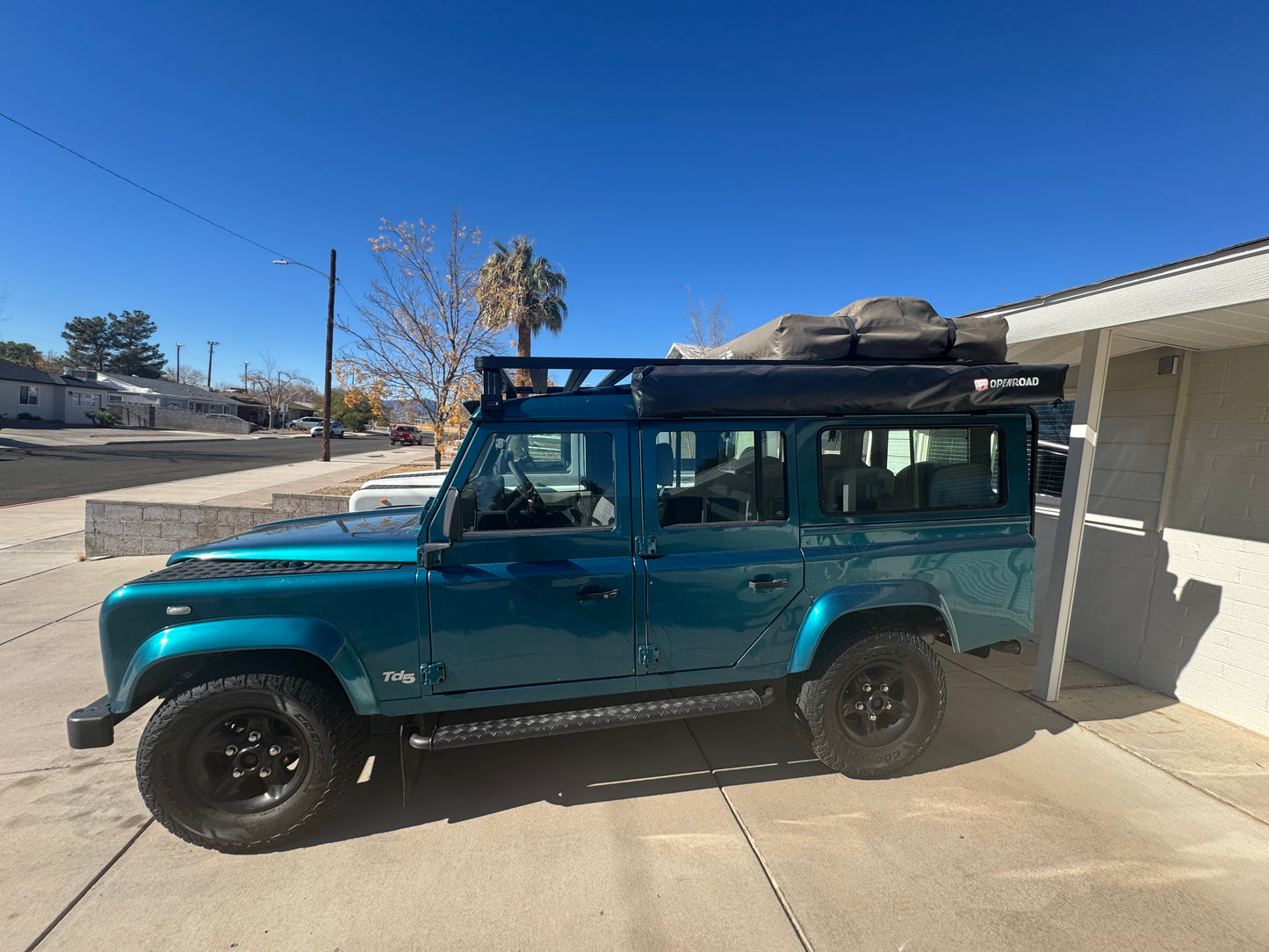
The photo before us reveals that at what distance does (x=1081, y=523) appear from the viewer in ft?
13.3

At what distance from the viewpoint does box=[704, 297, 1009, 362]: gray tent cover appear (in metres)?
3.16

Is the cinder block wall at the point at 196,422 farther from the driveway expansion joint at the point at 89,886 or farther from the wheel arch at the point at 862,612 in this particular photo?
the wheel arch at the point at 862,612

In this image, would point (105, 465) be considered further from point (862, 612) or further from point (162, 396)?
point (162, 396)

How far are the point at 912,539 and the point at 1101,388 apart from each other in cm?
203

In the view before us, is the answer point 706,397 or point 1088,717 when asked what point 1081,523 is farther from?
point 706,397

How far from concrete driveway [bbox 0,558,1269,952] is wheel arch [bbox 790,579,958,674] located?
0.76 m

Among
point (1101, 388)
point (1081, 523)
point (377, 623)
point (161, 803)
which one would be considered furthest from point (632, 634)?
point (1101, 388)

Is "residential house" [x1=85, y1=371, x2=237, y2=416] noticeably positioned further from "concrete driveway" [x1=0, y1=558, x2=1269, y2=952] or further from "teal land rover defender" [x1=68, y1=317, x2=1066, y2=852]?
"teal land rover defender" [x1=68, y1=317, x2=1066, y2=852]

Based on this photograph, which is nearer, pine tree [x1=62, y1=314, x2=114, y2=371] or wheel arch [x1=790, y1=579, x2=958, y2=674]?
wheel arch [x1=790, y1=579, x2=958, y2=674]

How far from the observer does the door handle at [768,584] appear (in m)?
2.94

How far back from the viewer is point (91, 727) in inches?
96.0

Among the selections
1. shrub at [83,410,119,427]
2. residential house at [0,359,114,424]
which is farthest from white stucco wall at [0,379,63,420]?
shrub at [83,410,119,427]

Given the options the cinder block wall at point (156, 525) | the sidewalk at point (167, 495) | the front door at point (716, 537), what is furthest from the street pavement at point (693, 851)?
the sidewalk at point (167, 495)

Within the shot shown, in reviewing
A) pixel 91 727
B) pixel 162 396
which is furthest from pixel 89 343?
pixel 91 727
